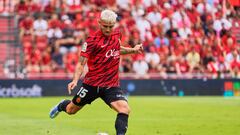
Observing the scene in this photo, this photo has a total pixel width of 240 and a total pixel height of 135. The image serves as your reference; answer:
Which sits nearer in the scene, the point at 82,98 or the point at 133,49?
the point at 82,98

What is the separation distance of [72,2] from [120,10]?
7.38 ft

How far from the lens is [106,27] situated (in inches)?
397

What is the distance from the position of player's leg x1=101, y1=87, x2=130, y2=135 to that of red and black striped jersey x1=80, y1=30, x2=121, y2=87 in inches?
4.9

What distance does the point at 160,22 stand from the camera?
30562 mm

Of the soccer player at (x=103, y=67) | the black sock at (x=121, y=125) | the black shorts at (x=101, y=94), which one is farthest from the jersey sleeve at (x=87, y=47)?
the black sock at (x=121, y=125)

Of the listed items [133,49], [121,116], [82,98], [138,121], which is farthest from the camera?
[138,121]

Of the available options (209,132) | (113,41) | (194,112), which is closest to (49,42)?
(194,112)

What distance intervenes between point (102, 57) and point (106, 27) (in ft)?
1.66

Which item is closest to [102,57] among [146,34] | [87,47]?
[87,47]

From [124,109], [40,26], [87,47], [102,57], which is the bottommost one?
[40,26]

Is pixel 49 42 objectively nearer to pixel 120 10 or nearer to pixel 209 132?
pixel 120 10

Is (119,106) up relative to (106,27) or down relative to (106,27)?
down

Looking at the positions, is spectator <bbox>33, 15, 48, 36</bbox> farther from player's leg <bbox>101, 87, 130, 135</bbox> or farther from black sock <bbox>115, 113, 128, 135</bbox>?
black sock <bbox>115, 113, 128, 135</bbox>

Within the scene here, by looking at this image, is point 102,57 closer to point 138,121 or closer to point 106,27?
point 106,27
